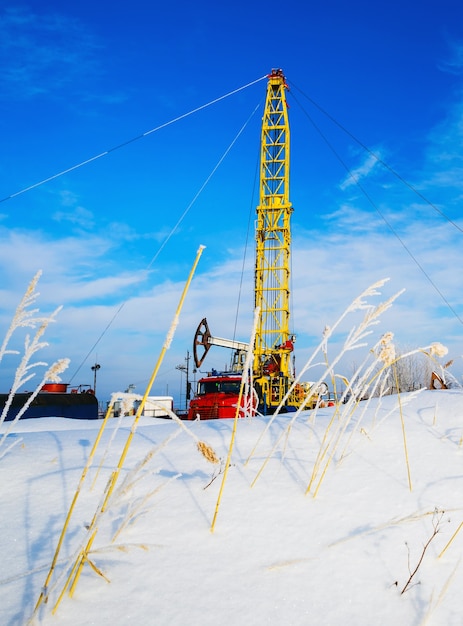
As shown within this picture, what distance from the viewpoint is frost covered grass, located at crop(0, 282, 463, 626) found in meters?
1.13

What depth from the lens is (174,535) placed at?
1438 millimetres

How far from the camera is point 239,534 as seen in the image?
4.83 feet

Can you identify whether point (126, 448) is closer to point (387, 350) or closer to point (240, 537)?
point (240, 537)

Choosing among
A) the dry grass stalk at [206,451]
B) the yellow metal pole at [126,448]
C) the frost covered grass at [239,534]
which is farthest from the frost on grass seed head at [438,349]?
the yellow metal pole at [126,448]

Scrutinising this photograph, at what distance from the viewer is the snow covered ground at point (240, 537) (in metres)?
1.13

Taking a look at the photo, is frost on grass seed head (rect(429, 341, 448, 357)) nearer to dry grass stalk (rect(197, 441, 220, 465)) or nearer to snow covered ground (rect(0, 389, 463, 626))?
snow covered ground (rect(0, 389, 463, 626))

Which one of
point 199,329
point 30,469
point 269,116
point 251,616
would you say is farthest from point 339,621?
point 269,116

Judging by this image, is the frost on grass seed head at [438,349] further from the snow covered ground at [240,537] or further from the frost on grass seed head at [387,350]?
the snow covered ground at [240,537]

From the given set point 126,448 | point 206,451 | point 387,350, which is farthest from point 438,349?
point 126,448

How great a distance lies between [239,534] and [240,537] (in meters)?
0.02

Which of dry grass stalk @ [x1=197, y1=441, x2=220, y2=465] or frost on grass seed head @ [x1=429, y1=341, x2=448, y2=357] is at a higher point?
frost on grass seed head @ [x1=429, y1=341, x2=448, y2=357]

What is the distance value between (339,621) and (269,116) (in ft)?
86.9

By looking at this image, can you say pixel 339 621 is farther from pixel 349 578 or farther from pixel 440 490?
pixel 440 490

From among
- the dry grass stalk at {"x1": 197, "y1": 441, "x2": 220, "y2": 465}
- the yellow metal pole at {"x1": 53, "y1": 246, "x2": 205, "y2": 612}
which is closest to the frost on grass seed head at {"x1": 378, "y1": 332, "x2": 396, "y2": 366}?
the dry grass stalk at {"x1": 197, "y1": 441, "x2": 220, "y2": 465}
